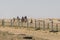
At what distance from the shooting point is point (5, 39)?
22.0 meters

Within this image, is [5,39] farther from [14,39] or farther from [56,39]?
[56,39]

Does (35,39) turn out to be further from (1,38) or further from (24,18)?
(24,18)

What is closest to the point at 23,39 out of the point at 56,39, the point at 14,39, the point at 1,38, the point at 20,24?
the point at 14,39

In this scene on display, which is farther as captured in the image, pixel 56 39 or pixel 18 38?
pixel 56 39

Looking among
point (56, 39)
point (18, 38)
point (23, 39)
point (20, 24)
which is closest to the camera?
point (23, 39)

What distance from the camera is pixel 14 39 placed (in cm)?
2177

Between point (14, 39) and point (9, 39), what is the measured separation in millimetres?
509

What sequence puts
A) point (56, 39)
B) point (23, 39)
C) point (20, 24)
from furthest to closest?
point (20, 24)
point (56, 39)
point (23, 39)

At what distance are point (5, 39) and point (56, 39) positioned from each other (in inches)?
245

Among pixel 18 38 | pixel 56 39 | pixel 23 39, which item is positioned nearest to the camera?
pixel 23 39

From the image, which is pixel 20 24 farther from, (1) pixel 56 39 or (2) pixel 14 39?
(2) pixel 14 39

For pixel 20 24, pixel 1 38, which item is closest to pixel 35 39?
pixel 1 38

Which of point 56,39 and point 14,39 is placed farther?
point 56,39

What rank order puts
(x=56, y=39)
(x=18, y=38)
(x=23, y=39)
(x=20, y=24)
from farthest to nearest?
(x=20, y=24)
(x=56, y=39)
(x=18, y=38)
(x=23, y=39)
